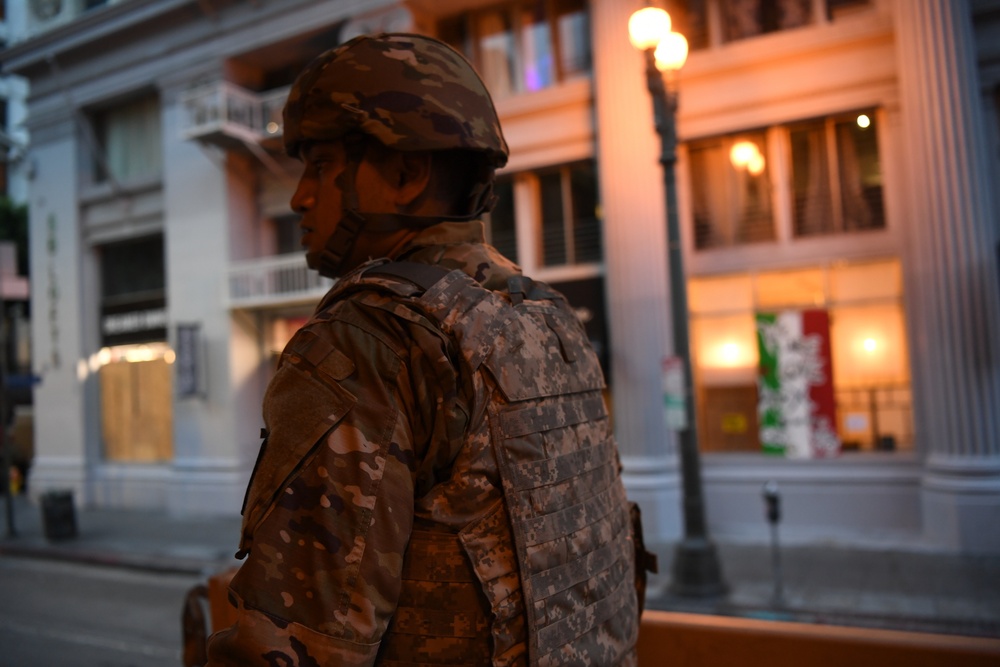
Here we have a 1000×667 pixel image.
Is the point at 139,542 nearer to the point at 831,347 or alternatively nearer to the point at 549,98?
the point at 549,98

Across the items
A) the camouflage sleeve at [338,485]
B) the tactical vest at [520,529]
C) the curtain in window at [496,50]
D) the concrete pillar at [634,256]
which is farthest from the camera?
the curtain in window at [496,50]

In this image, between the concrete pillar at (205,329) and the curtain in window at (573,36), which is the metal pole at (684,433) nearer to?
the curtain in window at (573,36)

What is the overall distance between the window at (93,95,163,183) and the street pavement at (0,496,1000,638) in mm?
8403

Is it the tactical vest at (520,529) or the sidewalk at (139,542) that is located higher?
the tactical vest at (520,529)

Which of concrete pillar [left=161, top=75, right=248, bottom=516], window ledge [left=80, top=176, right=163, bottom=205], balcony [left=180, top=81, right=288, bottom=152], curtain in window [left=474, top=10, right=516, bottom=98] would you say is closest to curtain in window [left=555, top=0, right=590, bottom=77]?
curtain in window [left=474, top=10, right=516, bottom=98]

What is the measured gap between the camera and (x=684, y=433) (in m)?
8.29

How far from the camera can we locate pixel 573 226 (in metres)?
12.4

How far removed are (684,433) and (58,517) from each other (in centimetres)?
1065

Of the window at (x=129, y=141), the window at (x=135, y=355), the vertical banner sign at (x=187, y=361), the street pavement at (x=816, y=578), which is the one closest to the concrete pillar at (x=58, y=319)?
the window at (x=135, y=355)

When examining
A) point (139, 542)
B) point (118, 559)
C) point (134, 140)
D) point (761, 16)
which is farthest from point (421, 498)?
point (134, 140)

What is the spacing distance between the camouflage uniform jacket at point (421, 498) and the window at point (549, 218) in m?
10.8

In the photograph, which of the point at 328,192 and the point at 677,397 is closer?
the point at 328,192

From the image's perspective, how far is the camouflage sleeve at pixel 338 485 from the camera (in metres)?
1.16

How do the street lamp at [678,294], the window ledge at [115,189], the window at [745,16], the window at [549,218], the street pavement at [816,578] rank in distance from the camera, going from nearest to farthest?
the street pavement at [816,578] → the street lamp at [678,294] → the window at [745,16] → the window at [549,218] → the window ledge at [115,189]
